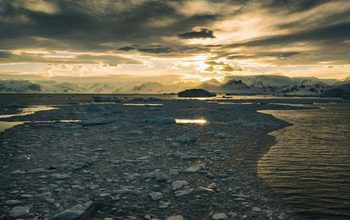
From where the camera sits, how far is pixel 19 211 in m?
3.31

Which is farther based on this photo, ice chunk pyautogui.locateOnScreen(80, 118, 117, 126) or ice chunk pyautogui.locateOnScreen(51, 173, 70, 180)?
ice chunk pyautogui.locateOnScreen(80, 118, 117, 126)

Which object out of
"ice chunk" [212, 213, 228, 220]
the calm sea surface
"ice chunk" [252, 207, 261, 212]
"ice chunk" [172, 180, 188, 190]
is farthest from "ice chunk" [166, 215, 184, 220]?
the calm sea surface

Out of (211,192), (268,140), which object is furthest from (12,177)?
(268,140)

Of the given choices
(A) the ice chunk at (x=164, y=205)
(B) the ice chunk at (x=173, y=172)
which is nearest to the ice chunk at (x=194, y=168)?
(B) the ice chunk at (x=173, y=172)

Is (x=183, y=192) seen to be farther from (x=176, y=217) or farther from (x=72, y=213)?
(x=72, y=213)

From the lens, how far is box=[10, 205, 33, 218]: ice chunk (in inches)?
128

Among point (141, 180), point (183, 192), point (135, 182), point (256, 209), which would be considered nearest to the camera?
point (256, 209)

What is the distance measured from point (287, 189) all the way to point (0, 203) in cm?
546

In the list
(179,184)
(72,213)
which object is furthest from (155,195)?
(72,213)

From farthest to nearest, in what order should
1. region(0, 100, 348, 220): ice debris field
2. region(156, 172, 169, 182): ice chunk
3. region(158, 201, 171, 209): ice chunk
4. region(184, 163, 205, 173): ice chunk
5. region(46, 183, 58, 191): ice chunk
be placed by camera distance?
region(184, 163, 205, 173): ice chunk
region(156, 172, 169, 182): ice chunk
region(46, 183, 58, 191): ice chunk
region(158, 201, 171, 209): ice chunk
region(0, 100, 348, 220): ice debris field

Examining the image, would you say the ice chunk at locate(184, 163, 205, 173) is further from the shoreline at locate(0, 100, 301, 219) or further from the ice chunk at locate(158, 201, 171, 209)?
the ice chunk at locate(158, 201, 171, 209)

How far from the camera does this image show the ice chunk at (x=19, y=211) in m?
3.24

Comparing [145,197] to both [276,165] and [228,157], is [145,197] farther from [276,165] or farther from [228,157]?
[276,165]

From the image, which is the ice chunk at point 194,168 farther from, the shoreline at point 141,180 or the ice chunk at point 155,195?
the ice chunk at point 155,195
